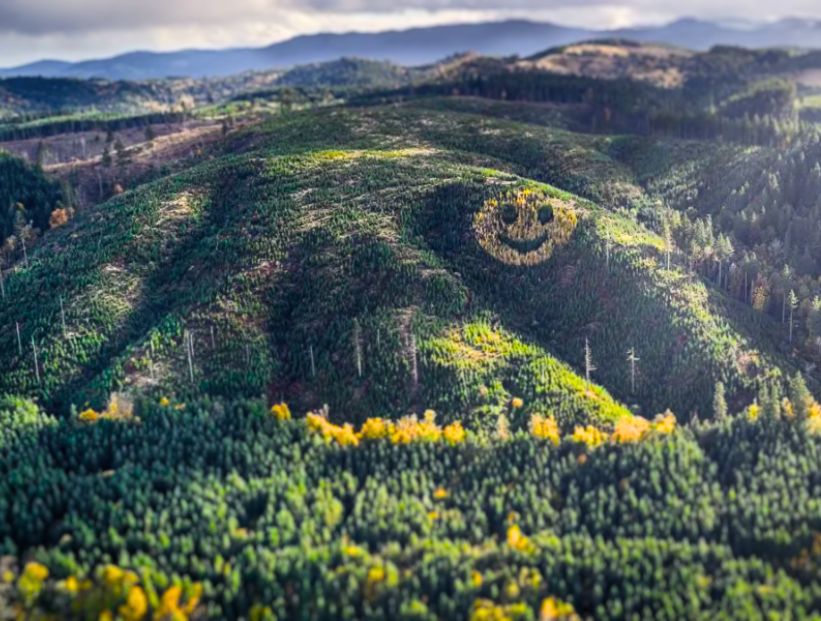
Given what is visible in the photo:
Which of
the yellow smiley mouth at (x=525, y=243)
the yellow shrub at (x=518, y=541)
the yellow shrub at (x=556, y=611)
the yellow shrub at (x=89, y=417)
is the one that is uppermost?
the yellow smiley mouth at (x=525, y=243)

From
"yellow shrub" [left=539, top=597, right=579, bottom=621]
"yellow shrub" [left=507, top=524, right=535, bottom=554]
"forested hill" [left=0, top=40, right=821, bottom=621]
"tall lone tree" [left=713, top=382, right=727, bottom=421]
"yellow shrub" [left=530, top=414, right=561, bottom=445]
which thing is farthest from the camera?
"tall lone tree" [left=713, top=382, right=727, bottom=421]

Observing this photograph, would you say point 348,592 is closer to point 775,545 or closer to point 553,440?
point 553,440

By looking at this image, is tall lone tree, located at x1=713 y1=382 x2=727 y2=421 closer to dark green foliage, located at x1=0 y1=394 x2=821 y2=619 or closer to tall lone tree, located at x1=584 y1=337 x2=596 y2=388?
dark green foliage, located at x1=0 y1=394 x2=821 y2=619

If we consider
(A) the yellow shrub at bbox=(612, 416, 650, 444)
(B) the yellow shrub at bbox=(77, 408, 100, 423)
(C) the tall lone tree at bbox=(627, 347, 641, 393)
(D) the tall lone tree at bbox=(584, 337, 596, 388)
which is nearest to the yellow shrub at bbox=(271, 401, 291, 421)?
(B) the yellow shrub at bbox=(77, 408, 100, 423)

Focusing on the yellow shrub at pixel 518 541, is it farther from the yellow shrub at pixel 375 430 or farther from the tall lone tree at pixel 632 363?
the tall lone tree at pixel 632 363

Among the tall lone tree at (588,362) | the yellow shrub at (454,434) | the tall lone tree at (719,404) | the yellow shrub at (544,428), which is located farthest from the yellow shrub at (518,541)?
the tall lone tree at (588,362)

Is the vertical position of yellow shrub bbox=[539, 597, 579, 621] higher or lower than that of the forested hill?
lower

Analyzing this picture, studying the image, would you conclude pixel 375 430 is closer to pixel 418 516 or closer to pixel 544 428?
pixel 418 516

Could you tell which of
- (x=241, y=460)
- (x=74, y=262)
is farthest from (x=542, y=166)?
(x=241, y=460)

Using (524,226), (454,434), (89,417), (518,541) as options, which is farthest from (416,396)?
(524,226)
